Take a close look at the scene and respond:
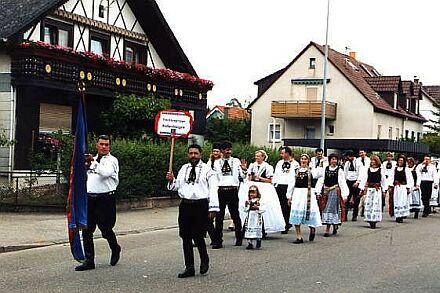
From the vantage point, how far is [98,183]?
35.8 ft

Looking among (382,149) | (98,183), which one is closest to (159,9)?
(382,149)

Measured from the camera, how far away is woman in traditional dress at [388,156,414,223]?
20.7 meters

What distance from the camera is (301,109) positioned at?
5412 cm

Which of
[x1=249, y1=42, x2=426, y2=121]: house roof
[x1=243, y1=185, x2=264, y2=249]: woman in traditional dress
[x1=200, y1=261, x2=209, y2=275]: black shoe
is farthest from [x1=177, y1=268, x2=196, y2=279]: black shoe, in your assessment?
[x1=249, y1=42, x2=426, y2=121]: house roof

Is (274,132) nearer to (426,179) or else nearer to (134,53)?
(134,53)

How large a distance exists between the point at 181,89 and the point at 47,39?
258 inches

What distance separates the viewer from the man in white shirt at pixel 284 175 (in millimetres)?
15594

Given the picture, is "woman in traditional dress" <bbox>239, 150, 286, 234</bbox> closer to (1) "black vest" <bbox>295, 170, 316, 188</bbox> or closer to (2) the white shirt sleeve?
(1) "black vest" <bbox>295, 170, 316, 188</bbox>

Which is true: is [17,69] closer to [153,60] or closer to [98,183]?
[153,60]

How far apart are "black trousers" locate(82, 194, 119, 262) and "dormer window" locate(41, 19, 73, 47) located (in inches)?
565

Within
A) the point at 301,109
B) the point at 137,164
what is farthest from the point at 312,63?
the point at 137,164

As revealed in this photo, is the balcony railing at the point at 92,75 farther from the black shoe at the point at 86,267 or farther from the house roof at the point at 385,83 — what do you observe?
the house roof at the point at 385,83

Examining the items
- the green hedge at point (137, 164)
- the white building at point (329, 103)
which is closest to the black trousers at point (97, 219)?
the green hedge at point (137, 164)

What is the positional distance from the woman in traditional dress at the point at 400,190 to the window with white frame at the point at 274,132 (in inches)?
1390
